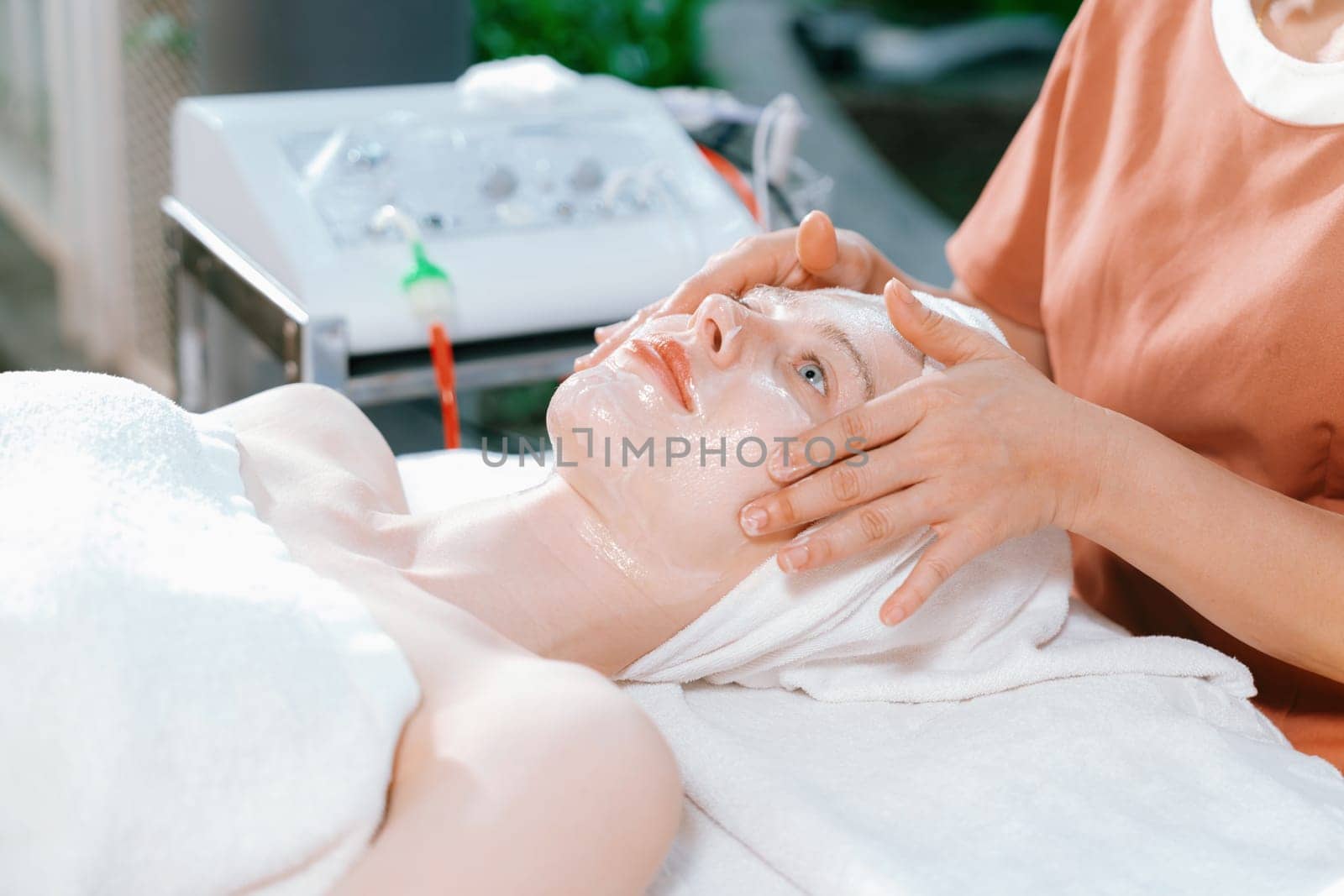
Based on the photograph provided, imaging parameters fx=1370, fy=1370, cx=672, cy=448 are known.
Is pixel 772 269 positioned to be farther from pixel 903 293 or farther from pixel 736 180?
pixel 736 180

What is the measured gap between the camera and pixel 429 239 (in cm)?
181

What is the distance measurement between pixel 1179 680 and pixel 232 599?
839 mm

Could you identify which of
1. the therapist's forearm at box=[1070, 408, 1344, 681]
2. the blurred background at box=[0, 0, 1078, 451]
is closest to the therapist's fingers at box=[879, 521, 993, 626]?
the therapist's forearm at box=[1070, 408, 1344, 681]

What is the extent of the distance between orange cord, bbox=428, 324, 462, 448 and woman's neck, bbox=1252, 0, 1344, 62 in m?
0.98

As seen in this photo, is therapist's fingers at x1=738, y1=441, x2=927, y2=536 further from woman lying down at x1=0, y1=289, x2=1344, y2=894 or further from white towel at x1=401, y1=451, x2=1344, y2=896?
white towel at x1=401, y1=451, x2=1344, y2=896

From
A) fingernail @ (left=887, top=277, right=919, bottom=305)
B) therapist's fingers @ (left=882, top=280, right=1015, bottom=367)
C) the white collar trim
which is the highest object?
the white collar trim

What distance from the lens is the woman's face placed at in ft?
3.77

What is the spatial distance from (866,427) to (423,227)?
38.8 inches

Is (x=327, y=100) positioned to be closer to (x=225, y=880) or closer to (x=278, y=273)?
(x=278, y=273)

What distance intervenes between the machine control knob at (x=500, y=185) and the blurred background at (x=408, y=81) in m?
0.27

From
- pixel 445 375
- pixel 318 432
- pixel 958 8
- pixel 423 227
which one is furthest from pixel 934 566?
pixel 958 8

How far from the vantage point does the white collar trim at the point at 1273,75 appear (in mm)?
1226

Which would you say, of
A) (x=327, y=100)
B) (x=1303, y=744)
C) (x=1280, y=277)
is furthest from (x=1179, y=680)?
(x=327, y=100)

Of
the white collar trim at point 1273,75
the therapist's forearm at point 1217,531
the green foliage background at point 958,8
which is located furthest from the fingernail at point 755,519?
the green foliage background at point 958,8
